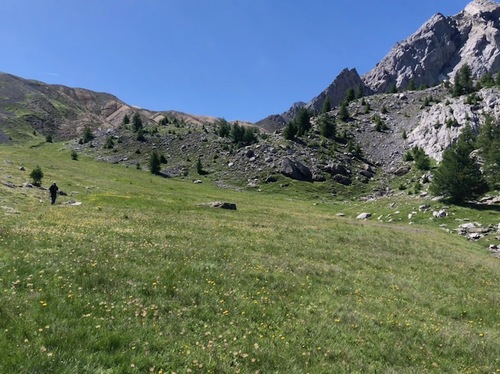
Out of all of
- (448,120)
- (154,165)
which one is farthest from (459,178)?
(154,165)

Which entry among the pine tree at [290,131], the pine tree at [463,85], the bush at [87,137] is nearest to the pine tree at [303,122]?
the pine tree at [290,131]

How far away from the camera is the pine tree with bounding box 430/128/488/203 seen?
5972 cm

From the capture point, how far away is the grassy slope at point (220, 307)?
8602mm

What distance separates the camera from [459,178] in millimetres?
59688

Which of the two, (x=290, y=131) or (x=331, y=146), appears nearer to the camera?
(x=331, y=146)

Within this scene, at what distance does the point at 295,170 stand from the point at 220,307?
9130cm

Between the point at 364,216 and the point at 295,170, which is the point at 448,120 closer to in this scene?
the point at 295,170

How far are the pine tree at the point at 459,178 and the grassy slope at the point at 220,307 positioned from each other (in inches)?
1518

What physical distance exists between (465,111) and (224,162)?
252ft

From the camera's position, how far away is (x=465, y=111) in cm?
11512

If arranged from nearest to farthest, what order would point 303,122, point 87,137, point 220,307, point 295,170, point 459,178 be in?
point 220,307 → point 459,178 → point 295,170 → point 303,122 → point 87,137

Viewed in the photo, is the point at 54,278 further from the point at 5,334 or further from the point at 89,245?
the point at 89,245

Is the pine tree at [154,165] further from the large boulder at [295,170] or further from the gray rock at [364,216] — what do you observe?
the gray rock at [364,216]

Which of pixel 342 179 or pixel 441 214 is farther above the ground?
pixel 342 179
